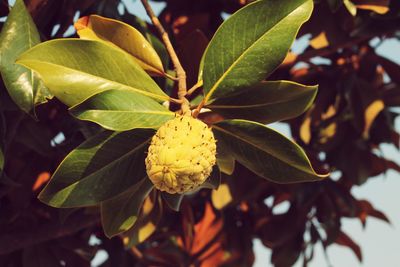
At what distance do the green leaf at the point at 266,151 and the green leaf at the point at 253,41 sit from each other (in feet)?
0.24

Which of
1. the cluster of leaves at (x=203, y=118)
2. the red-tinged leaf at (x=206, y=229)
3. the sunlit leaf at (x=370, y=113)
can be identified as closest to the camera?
the cluster of leaves at (x=203, y=118)

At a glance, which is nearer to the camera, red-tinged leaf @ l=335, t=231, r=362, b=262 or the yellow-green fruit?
the yellow-green fruit

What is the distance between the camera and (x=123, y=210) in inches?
51.1

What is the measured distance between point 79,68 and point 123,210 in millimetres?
338

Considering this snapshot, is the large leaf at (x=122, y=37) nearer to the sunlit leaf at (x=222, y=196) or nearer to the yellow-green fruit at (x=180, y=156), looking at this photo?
the yellow-green fruit at (x=180, y=156)

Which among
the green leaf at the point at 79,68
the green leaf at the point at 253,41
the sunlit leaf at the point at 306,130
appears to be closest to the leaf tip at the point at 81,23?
the green leaf at the point at 79,68

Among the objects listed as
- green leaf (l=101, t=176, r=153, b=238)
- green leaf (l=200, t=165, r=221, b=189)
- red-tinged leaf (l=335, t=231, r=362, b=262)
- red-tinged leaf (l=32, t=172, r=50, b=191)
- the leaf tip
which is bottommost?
red-tinged leaf (l=335, t=231, r=362, b=262)

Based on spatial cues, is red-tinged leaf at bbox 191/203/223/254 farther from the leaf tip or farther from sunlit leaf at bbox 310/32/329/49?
the leaf tip

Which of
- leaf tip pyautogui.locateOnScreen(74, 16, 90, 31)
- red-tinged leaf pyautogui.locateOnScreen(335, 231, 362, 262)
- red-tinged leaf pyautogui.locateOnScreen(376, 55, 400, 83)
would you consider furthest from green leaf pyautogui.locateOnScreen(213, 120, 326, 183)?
red-tinged leaf pyautogui.locateOnScreen(335, 231, 362, 262)

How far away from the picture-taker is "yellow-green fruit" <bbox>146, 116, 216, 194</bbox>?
0.99 meters

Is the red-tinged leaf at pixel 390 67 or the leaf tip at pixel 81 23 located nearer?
the leaf tip at pixel 81 23

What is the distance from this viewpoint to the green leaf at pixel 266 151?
110cm

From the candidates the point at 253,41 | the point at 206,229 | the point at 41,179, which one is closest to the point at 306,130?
the point at 206,229

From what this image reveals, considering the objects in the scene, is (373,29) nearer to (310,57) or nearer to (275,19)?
(310,57)
